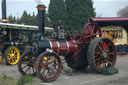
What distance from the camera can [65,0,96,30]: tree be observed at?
30234 mm

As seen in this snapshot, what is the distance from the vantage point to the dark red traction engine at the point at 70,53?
255 inches

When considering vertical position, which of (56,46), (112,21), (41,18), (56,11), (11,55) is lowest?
(11,55)

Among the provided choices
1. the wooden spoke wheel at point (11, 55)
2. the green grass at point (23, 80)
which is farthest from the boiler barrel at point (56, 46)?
the wooden spoke wheel at point (11, 55)

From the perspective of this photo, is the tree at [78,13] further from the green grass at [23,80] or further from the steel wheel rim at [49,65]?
the green grass at [23,80]

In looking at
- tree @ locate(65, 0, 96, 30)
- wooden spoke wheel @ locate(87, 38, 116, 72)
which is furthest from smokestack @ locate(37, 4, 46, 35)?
tree @ locate(65, 0, 96, 30)

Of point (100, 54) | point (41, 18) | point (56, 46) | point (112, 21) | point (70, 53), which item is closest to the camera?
point (41, 18)

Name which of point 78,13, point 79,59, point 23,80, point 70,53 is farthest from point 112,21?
point 78,13

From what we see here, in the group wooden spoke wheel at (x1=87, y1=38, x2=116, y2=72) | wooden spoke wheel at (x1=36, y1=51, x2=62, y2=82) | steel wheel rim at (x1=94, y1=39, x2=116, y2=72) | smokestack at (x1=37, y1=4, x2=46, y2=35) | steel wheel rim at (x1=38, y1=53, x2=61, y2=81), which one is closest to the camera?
wooden spoke wheel at (x1=36, y1=51, x2=62, y2=82)

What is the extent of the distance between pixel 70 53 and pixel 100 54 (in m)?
1.12

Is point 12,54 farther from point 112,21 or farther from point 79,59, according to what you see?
point 112,21

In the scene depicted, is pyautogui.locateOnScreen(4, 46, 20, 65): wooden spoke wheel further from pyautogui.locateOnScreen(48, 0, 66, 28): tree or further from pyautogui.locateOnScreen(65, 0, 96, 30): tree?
pyautogui.locateOnScreen(48, 0, 66, 28): tree

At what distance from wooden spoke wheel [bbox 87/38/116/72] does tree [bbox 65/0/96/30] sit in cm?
2207

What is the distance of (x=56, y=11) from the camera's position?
32812 mm

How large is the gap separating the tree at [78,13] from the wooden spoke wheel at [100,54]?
2207cm
